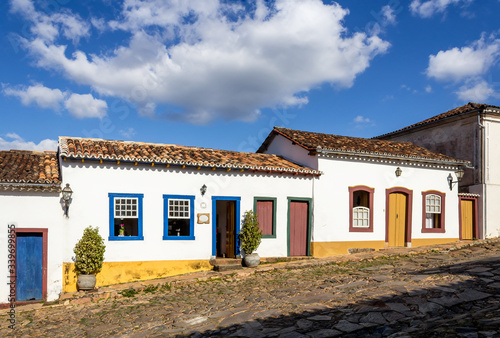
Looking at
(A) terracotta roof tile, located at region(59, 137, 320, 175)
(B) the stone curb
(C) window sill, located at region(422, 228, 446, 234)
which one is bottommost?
(B) the stone curb

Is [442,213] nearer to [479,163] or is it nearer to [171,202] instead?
[479,163]

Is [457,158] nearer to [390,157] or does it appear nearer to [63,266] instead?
[390,157]

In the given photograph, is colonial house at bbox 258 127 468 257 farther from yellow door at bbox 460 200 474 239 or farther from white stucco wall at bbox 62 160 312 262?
white stucco wall at bbox 62 160 312 262

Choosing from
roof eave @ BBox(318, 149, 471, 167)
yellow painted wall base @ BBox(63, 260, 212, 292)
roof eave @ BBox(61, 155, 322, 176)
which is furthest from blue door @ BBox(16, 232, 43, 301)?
roof eave @ BBox(318, 149, 471, 167)

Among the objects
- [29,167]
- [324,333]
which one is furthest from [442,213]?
[29,167]

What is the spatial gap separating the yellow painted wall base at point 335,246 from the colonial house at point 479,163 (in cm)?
549

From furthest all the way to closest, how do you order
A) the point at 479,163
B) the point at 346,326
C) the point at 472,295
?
1. the point at 479,163
2. the point at 472,295
3. the point at 346,326

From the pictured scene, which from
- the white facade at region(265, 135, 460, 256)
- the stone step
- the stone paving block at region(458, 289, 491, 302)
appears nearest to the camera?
the stone paving block at region(458, 289, 491, 302)

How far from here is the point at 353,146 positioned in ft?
57.7

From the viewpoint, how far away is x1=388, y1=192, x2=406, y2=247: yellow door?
1764cm

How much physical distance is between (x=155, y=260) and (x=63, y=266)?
2.78 m

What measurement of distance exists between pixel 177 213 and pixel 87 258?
3198mm

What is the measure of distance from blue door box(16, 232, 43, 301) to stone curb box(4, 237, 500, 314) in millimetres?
388

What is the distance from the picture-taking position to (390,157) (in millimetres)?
17172
